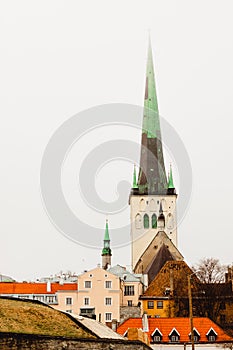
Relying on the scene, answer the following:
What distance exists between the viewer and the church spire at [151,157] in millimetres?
118250

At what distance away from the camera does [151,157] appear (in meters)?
119

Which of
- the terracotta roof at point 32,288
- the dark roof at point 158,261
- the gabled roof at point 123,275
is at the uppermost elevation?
the dark roof at point 158,261

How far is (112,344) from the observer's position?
1189 inches

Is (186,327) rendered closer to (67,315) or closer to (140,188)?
(67,315)

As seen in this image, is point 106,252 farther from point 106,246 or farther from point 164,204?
point 164,204

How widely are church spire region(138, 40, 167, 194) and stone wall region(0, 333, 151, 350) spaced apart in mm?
86567

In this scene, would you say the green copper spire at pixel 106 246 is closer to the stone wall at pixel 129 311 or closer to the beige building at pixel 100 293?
the beige building at pixel 100 293

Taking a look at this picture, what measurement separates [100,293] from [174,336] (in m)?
22.6

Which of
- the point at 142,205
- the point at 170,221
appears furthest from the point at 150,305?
the point at 142,205

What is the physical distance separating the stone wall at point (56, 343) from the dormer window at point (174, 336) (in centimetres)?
2480

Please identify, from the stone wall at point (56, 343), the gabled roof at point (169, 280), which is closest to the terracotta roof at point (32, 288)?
the gabled roof at point (169, 280)

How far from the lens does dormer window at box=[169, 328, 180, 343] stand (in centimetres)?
5609

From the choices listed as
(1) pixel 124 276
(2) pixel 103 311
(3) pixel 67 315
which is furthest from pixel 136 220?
(3) pixel 67 315

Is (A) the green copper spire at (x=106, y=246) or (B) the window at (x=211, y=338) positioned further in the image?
(A) the green copper spire at (x=106, y=246)
